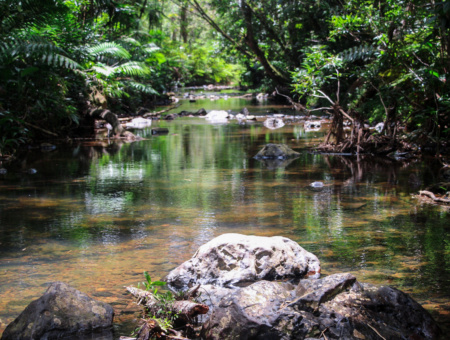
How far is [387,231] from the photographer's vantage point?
4738 millimetres

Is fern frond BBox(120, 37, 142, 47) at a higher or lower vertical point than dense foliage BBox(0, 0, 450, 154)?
higher

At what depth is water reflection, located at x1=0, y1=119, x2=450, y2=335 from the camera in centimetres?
371

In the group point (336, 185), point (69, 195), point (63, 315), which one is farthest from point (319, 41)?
point (63, 315)

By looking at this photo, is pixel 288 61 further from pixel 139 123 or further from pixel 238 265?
pixel 238 265

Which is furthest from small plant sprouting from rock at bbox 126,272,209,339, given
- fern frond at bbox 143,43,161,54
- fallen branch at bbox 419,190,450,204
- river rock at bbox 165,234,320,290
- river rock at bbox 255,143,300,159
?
fern frond at bbox 143,43,161,54

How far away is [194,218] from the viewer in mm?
5262

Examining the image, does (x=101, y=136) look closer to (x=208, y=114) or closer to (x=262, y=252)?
(x=208, y=114)

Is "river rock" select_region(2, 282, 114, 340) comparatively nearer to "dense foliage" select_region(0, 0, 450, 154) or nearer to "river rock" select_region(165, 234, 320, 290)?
"river rock" select_region(165, 234, 320, 290)

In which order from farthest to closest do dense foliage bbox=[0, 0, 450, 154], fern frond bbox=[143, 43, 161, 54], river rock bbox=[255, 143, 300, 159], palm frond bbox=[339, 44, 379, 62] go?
fern frond bbox=[143, 43, 161, 54] < palm frond bbox=[339, 44, 379, 62] < river rock bbox=[255, 143, 300, 159] < dense foliage bbox=[0, 0, 450, 154]

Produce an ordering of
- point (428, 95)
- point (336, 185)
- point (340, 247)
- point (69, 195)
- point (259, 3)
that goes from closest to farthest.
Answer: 1. point (340, 247)
2. point (69, 195)
3. point (336, 185)
4. point (428, 95)
5. point (259, 3)

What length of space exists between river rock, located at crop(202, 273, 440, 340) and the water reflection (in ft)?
1.27

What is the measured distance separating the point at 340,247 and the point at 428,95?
5798mm

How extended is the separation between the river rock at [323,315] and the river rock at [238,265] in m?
0.50

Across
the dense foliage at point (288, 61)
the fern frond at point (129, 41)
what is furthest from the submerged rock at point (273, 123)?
the fern frond at point (129, 41)
